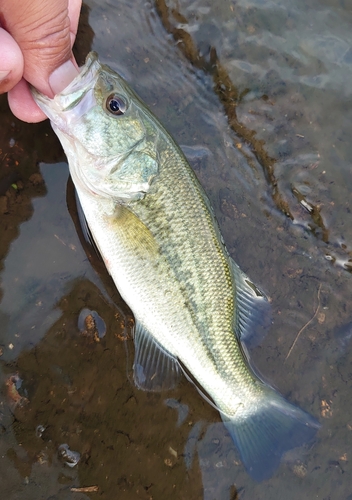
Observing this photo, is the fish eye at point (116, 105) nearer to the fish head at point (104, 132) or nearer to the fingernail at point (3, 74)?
the fish head at point (104, 132)

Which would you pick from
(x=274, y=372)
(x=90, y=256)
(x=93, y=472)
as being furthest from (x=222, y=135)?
(x=93, y=472)

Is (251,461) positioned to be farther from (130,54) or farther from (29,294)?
(130,54)

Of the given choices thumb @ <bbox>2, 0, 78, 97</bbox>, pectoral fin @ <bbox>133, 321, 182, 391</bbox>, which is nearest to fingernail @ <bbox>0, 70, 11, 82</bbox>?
thumb @ <bbox>2, 0, 78, 97</bbox>

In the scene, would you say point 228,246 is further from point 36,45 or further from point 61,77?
point 36,45

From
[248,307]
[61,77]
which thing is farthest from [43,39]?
[248,307]

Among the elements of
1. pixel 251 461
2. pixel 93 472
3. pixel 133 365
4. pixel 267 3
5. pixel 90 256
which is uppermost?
pixel 267 3

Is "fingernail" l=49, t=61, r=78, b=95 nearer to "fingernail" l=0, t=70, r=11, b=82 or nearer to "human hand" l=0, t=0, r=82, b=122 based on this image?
"human hand" l=0, t=0, r=82, b=122
